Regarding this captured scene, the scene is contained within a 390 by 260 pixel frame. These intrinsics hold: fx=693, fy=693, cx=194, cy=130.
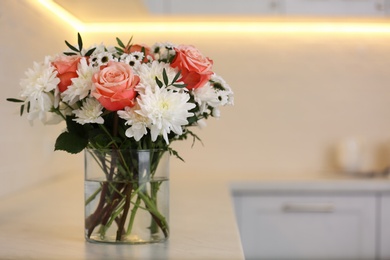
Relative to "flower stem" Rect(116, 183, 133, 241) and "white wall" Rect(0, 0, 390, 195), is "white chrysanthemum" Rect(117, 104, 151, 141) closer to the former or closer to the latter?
"flower stem" Rect(116, 183, 133, 241)

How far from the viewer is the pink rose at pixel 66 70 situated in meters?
1.50

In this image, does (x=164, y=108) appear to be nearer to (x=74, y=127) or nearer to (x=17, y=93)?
(x=74, y=127)

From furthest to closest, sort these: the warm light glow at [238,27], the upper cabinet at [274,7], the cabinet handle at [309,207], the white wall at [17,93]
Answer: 1. the warm light glow at [238,27]
2. the upper cabinet at [274,7]
3. the cabinet handle at [309,207]
4. the white wall at [17,93]

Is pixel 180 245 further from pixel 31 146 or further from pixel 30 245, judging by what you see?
pixel 31 146

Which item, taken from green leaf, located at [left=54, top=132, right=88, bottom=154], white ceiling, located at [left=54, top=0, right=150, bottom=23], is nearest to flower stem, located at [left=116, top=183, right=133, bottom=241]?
green leaf, located at [left=54, top=132, right=88, bottom=154]

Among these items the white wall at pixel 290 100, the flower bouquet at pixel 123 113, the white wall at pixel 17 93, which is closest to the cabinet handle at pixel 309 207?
the white wall at pixel 290 100

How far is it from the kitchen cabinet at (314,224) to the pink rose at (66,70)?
1.83 meters

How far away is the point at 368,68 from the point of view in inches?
150

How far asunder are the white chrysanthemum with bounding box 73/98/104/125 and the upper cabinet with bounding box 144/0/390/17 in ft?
6.51

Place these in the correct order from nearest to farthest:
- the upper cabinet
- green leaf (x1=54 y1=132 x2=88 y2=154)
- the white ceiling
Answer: green leaf (x1=54 y1=132 x2=88 y2=154) → the white ceiling → the upper cabinet

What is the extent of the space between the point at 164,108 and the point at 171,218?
2.14 ft

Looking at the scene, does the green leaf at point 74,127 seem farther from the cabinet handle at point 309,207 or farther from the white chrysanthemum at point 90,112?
the cabinet handle at point 309,207

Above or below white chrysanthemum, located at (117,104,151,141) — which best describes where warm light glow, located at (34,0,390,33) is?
above

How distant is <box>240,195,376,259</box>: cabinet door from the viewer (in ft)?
10.6
